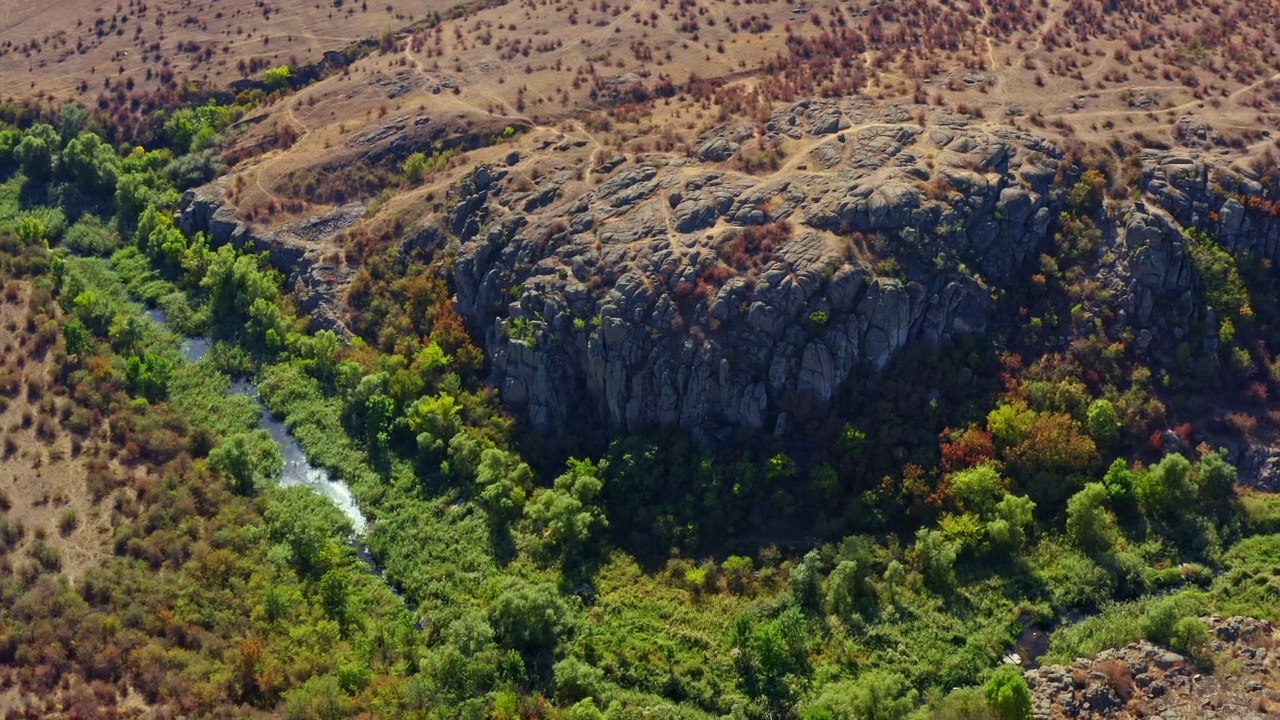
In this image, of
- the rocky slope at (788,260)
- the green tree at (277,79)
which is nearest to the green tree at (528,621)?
the rocky slope at (788,260)

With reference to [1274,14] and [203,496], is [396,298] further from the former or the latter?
[1274,14]

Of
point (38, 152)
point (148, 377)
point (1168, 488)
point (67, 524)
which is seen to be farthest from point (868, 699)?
point (38, 152)

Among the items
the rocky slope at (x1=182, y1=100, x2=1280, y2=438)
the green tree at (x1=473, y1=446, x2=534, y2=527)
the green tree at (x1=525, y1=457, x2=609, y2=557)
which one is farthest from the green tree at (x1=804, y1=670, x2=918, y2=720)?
the green tree at (x1=473, y1=446, x2=534, y2=527)

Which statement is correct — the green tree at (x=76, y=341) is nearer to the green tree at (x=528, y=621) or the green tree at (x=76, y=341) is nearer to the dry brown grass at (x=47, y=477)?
the dry brown grass at (x=47, y=477)

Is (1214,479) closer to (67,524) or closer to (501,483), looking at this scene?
(501,483)

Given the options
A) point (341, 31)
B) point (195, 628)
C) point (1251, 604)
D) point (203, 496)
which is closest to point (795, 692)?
point (1251, 604)

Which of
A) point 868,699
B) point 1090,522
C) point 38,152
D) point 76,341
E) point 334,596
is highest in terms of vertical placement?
point 38,152

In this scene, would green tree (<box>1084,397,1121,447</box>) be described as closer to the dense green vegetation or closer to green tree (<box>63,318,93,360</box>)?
the dense green vegetation
